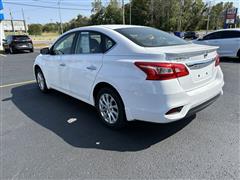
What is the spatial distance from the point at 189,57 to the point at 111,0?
70454mm

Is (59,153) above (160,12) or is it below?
below

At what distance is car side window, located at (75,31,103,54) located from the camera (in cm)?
327

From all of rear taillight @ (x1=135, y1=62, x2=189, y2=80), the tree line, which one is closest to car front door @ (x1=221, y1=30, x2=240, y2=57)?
rear taillight @ (x1=135, y1=62, x2=189, y2=80)

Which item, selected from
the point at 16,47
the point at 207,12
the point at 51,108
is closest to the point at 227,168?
the point at 51,108

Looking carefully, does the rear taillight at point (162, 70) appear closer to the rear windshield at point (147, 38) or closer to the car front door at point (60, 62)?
the rear windshield at point (147, 38)

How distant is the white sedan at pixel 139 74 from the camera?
2447 mm

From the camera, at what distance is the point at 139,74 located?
252cm

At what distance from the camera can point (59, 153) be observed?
2676 mm

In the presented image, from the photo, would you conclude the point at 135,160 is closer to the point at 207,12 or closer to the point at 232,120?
the point at 232,120

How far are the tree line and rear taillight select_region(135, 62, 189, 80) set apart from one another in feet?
176

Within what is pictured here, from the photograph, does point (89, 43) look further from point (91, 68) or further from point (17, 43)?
point (17, 43)

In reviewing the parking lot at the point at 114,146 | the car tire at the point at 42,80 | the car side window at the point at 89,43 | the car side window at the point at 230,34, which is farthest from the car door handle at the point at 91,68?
the car side window at the point at 230,34

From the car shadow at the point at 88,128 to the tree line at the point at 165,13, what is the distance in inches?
2079

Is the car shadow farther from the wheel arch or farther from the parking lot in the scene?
the wheel arch
